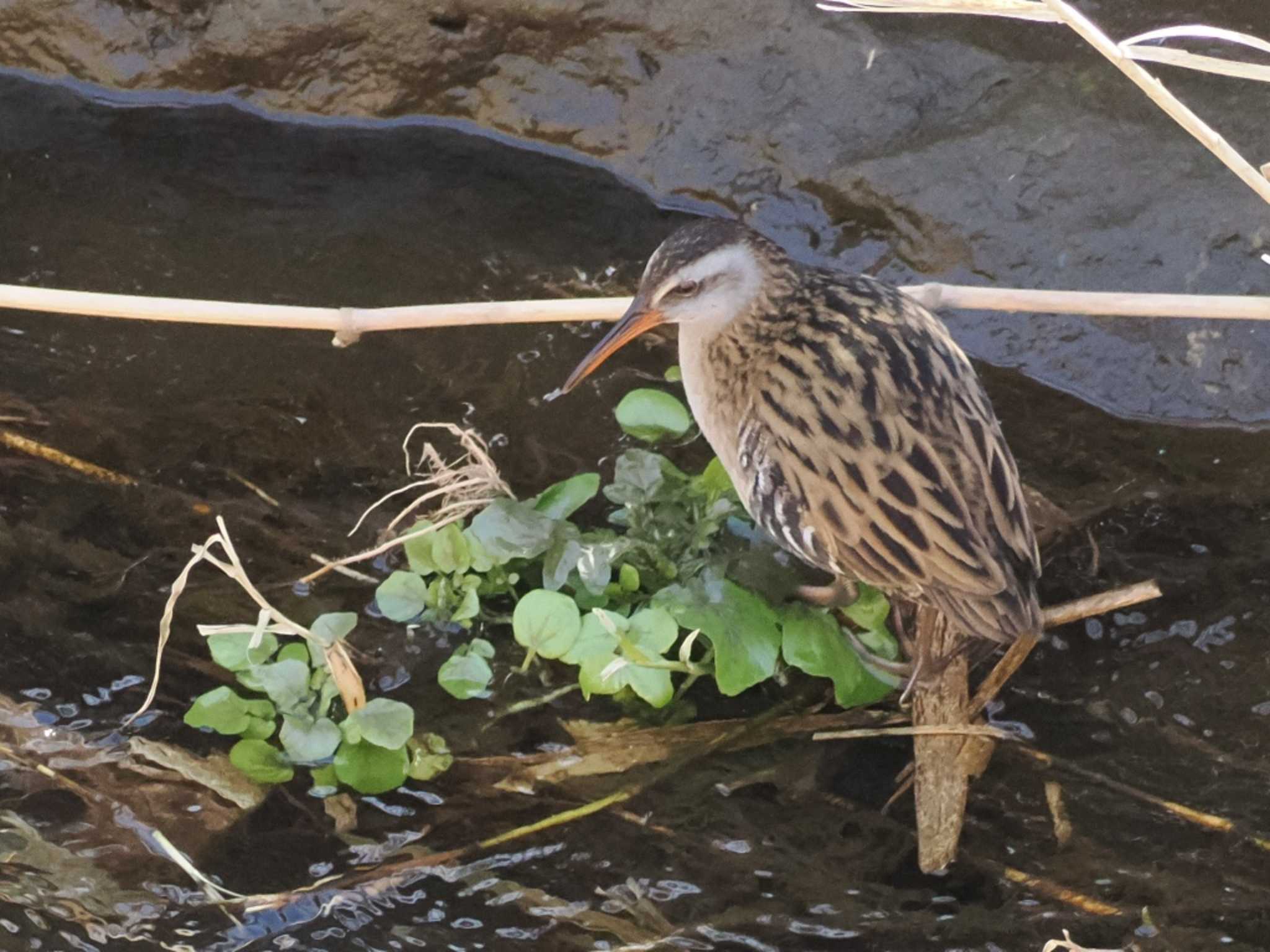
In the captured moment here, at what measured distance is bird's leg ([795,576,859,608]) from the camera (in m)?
3.41

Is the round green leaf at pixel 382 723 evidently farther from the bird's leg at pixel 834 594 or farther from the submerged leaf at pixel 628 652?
the bird's leg at pixel 834 594

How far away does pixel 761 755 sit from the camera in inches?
128

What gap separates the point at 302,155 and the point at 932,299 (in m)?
2.53

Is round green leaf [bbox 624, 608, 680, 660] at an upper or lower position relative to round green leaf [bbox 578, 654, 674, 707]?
upper

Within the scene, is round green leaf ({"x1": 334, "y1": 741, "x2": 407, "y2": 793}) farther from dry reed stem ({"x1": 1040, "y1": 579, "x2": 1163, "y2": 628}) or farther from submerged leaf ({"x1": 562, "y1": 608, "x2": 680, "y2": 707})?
dry reed stem ({"x1": 1040, "y1": 579, "x2": 1163, "y2": 628})

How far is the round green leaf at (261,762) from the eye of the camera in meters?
3.12

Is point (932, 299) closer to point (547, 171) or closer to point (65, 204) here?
point (547, 171)

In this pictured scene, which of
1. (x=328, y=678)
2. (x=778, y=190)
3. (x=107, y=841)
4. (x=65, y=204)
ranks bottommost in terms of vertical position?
(x=107, y=841)

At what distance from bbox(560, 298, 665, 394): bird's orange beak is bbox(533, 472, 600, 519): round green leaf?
0.26 m

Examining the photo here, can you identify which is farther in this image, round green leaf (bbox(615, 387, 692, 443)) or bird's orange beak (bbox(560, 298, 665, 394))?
round green leaf (bbox(615, 387, 692, 443))

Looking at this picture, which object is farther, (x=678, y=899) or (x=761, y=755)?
(x=761, y=755)

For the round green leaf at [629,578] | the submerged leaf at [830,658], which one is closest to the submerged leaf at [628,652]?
the round green leaf at [629,578]

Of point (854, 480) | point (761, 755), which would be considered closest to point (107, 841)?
point (761, 755)

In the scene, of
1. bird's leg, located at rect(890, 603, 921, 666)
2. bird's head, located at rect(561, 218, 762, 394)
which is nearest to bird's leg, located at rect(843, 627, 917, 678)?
bird's leg, located at rect(890, 603, 921, 666)
